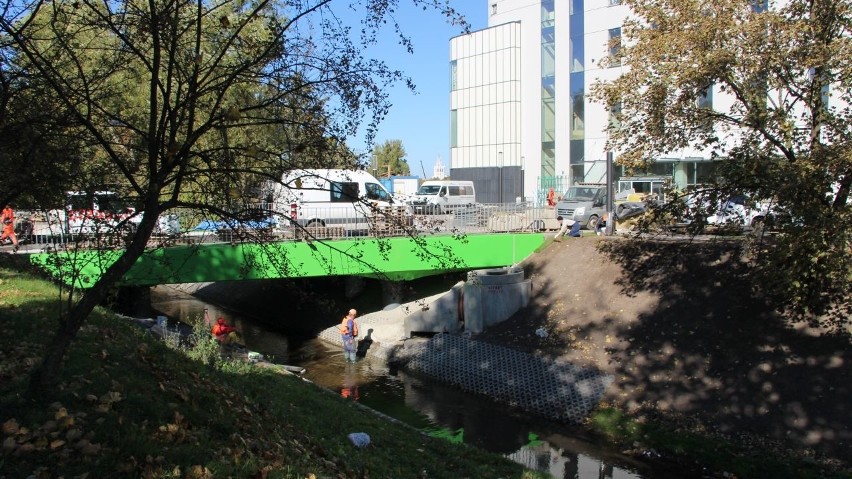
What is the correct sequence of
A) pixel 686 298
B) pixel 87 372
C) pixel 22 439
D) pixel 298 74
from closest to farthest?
pixel 22 439
pixel 298 74
pixel 87 372
pixel 686 298

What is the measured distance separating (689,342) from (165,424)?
13033 millimetres

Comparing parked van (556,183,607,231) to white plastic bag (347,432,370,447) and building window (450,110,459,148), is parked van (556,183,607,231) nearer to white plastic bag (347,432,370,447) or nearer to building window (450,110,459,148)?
building window (450,110,459,148)

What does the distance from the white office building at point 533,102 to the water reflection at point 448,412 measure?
24320mm

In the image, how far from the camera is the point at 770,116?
1329 centimetres

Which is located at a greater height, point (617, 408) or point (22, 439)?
point (22, 439)

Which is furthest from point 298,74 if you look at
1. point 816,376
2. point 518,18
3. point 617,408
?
point 518,18

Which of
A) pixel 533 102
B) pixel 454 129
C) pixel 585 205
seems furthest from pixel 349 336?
pixel 454 129

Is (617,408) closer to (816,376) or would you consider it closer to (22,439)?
(816,376)

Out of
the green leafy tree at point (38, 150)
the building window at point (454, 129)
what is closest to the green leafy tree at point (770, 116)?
the green leafy tree at point (38, 150)

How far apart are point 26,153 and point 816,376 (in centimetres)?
1390

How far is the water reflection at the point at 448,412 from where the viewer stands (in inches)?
494

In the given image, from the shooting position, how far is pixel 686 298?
1758cm

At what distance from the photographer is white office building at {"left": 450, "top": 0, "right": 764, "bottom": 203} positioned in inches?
1623

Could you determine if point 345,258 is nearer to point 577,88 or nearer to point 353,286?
point 353,286
